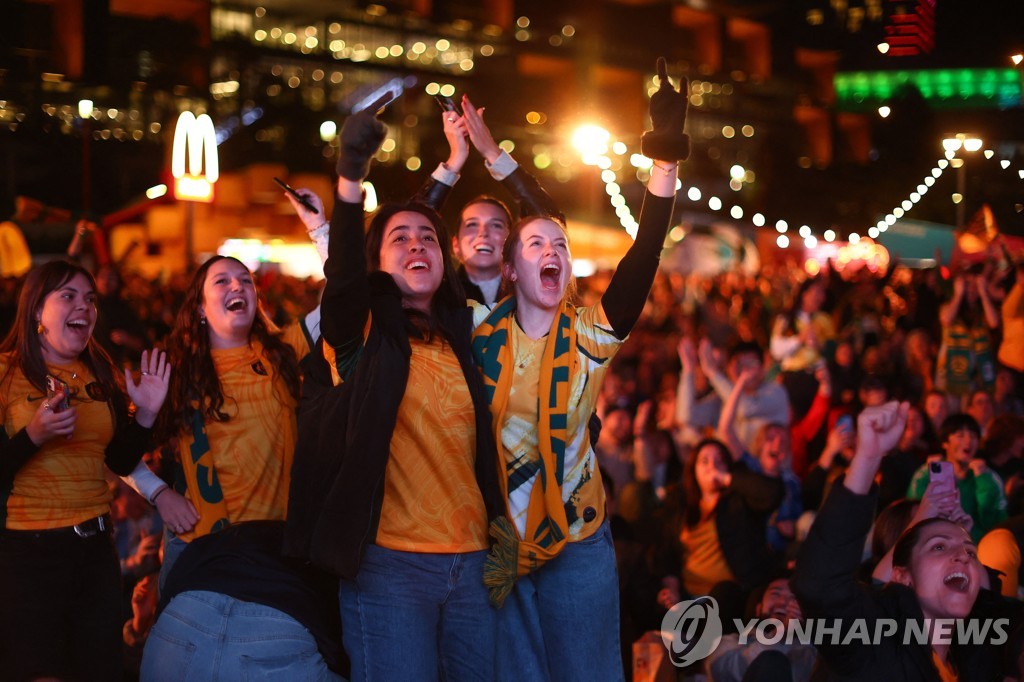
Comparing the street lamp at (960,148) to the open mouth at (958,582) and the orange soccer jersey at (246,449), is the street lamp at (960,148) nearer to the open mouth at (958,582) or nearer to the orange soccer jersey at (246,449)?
the open mouth at (958,582)

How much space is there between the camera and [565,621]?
3385 millimetres

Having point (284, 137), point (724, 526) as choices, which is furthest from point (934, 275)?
point (284, 137)

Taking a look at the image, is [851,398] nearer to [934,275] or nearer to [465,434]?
[934,275]

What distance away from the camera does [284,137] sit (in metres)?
27.7

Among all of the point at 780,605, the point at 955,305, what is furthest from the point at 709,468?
the point at 955,305

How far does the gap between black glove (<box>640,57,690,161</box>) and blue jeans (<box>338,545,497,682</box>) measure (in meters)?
1.25

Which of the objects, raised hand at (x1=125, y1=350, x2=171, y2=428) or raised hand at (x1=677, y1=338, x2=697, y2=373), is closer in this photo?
raised hand at (x1=125, y1=350, x2=171, y2=428)

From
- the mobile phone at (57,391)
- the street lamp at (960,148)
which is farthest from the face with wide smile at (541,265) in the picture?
the street lamp at (960,148)

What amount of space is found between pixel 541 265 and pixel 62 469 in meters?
1.85

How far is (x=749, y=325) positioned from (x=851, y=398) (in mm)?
3976

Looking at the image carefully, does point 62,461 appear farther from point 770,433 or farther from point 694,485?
point 770,433

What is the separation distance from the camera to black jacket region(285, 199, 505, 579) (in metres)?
3.15

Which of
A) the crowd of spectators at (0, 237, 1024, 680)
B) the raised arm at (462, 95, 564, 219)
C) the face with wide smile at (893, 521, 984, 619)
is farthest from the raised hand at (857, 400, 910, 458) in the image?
the raised arm at (462, 95, 564, 219)

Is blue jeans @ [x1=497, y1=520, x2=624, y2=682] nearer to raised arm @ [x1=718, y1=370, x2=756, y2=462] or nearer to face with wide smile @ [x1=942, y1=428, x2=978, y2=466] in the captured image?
raised arm @ [x1=718, y1=370, x2=756, y2=462]
